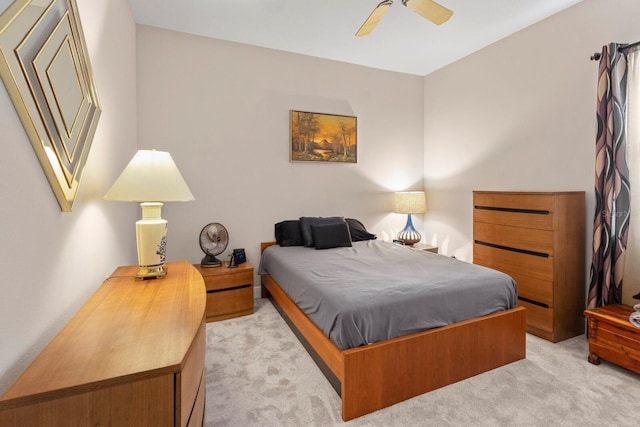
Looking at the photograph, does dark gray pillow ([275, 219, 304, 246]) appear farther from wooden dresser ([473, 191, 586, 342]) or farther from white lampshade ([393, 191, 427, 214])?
wooden dresser ([473, 191, 586, 342])

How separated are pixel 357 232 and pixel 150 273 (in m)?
2.48

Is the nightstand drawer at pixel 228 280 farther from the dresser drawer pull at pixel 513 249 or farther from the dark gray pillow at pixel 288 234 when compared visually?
the dresser drawer pull at pixel 513 249

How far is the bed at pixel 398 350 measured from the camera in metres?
1.67

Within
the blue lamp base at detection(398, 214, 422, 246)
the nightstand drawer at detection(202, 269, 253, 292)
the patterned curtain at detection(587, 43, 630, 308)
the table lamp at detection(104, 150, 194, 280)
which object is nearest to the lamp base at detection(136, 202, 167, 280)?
the table lamp at detection(104, 150, 194, 280)

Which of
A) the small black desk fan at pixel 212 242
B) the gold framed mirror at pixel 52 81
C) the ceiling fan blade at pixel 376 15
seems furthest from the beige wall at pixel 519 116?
the gold framed mirror at pixel 52 81

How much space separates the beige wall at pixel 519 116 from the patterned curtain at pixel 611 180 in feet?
0.80

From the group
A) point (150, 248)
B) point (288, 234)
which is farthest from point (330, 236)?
point (150, 248)

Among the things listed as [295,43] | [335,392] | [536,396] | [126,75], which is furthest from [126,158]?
[536,396]

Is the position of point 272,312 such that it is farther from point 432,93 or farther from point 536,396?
point 432,93

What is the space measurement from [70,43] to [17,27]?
48 cm

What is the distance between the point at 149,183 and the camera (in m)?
1.62

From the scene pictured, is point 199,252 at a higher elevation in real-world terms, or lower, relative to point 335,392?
higher

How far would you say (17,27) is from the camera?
2.86 feet

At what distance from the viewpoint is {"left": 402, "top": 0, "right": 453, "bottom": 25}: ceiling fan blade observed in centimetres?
210
